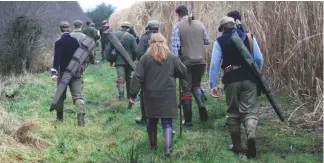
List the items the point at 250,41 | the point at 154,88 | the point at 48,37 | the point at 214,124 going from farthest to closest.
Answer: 1. the point at 48,37
2. the point at 214,124
3. the point at 250,41
4. the point at 154,88

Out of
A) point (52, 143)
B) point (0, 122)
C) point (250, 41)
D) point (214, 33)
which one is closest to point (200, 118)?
point (250, 41)

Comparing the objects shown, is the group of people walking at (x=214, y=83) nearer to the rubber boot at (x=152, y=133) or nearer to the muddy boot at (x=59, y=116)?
the rubber boot at (x=152, y=133)

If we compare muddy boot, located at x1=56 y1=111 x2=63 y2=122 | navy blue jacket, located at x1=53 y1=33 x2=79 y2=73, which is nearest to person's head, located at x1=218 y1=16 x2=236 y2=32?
navy blue jacket, located at x1=53 y1=33 x2=79 y2=73

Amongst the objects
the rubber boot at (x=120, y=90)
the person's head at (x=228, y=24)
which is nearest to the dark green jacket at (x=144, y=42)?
the rubber boot at (x=120, y=90)

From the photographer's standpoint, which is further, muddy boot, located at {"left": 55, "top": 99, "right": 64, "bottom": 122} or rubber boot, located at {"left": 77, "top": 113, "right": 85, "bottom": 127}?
muddy boot, located at {"left": 55, "top": 99, "right": 64, "bottom": 122}

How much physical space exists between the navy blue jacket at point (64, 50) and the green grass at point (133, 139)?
95cm

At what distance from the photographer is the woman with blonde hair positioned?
5.44 meters

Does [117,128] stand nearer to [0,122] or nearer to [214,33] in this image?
[0,122]

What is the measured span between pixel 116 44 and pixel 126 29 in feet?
2.20

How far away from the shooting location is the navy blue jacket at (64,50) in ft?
23.6

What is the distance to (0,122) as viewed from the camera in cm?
607

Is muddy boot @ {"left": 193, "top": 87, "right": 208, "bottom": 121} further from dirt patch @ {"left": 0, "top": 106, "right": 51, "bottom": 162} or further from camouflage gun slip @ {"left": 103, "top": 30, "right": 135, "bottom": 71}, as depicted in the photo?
dirt patch @ {"left": 0, "top": 106, "right": 51, "bottom": 162}

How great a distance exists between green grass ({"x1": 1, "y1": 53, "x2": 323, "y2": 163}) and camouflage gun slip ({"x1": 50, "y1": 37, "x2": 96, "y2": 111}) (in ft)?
1.58

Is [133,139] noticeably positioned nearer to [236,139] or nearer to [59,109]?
[236,139]
